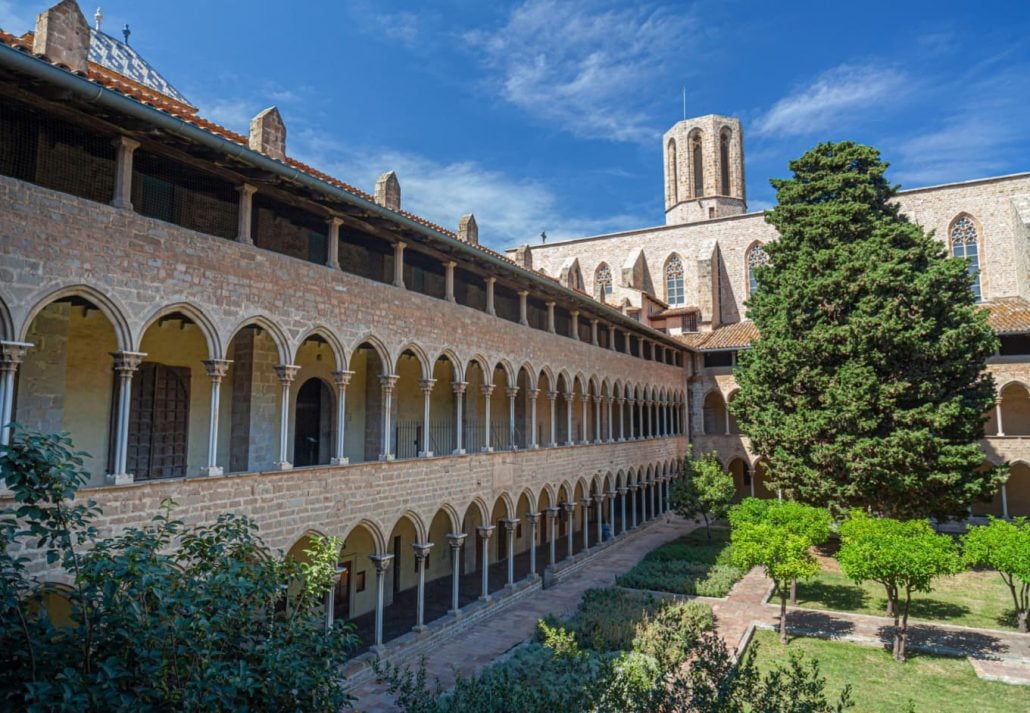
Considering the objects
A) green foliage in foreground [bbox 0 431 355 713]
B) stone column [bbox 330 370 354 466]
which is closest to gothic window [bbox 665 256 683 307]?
stone column [bbox 330 370 354 466]

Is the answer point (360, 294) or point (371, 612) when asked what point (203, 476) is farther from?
point (371, 612)

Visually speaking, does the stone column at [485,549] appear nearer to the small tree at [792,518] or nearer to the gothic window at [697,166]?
the small tree at [792,518]

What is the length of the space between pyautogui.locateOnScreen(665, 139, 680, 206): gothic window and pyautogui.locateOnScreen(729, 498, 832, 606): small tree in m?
33.0

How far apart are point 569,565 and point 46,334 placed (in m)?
15.9

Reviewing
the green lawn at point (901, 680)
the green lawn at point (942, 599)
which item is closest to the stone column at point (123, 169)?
the green lawn at point (901, 680)

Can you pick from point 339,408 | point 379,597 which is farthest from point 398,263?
point 379,597

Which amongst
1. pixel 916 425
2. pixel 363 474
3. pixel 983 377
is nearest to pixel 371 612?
pixel 363 474

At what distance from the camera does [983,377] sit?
874 inches

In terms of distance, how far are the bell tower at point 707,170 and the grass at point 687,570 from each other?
27642 mm

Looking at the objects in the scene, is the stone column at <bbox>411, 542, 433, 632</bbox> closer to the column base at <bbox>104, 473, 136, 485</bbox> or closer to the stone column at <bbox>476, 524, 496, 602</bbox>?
the stone column at <bbox>476, 524, 496, 602</bbox>

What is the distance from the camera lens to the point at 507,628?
15211 mm

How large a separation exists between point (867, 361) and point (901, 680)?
11.9 meters

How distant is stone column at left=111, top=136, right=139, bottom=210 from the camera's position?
8.80 m

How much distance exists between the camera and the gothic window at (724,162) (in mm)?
46312
